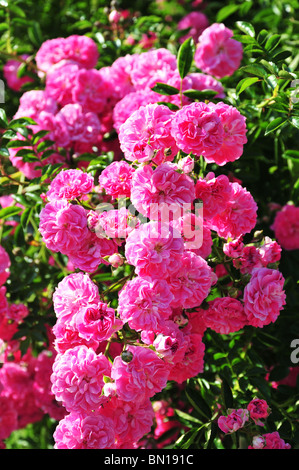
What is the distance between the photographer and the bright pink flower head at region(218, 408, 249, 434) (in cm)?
122

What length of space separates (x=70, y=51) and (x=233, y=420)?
1.36m

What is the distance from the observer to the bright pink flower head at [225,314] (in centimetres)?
126

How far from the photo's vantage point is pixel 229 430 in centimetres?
122

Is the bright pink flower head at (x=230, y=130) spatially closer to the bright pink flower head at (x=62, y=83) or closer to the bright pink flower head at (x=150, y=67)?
the bright pink flower head at (x=150, y=67)

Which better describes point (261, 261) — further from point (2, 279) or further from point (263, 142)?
point (2, 279)

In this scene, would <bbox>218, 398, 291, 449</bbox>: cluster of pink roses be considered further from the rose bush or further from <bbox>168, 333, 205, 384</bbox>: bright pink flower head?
<bbox>168, 333, 205, 384</bbox>: bright pink flower head

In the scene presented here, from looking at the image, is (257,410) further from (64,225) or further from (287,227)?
(287,227)

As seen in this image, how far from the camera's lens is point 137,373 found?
1.12 metres

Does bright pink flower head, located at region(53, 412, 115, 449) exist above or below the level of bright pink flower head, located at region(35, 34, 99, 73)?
below

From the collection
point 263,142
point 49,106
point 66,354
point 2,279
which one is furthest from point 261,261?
point 49,106

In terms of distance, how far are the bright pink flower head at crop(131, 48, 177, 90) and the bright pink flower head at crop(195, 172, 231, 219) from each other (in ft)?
1.81

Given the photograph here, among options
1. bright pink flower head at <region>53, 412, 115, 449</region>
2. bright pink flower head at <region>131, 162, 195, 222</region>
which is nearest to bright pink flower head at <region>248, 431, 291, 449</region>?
bright pink flower head at <region>53, 412, 115, 449</region>

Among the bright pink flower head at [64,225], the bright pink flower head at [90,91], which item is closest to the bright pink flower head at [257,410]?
the bright pink flower head at [64,225]

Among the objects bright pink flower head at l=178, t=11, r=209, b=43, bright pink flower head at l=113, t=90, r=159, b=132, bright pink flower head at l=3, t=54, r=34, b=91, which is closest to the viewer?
bright pink flower head at l=113, t=90, r=159, b=132
